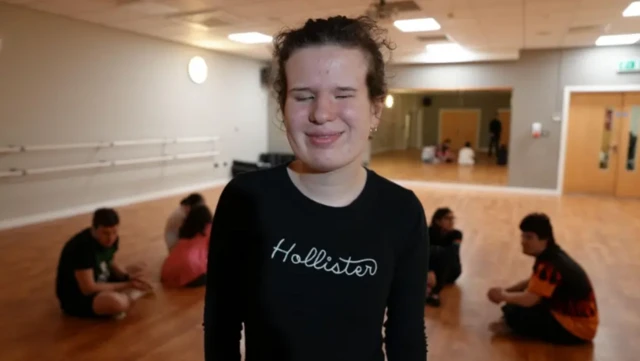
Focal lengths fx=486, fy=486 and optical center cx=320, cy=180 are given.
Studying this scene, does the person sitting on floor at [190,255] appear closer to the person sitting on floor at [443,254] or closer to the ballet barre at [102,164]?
the person sitting on floor at [443,254]

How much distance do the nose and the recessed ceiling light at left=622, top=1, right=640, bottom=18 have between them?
6.00 metres

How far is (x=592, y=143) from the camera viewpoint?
365 inches

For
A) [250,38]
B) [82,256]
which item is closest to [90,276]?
[82,256]

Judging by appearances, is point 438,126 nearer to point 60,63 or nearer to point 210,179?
point 210,179

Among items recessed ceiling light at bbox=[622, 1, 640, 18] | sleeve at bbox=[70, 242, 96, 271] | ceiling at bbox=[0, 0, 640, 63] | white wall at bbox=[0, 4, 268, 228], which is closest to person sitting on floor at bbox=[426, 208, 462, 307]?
ceiling at bbox=[0, 0, 640, 63]

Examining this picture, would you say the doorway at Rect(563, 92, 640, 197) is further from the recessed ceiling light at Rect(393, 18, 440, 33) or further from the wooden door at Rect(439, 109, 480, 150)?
the wooden door at Rect(439, 109, 480, 150)

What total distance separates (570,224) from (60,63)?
23.9ft

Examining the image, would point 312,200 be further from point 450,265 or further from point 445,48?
point 445,48

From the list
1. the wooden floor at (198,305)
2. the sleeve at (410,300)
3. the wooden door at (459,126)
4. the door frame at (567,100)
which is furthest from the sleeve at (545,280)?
the wooden door at (459,126)

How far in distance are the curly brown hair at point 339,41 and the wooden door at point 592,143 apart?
9.50 metres

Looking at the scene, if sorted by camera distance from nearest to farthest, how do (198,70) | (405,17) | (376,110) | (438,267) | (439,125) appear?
1. (376,110)
2. (438,267)
3. (405,17)
4. (198,70)
5. (439,125)

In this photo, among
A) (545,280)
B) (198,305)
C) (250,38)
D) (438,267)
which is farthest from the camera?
(250,38)

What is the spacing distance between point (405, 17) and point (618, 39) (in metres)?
4.20

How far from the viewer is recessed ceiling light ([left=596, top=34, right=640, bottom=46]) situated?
7633 millimetres
